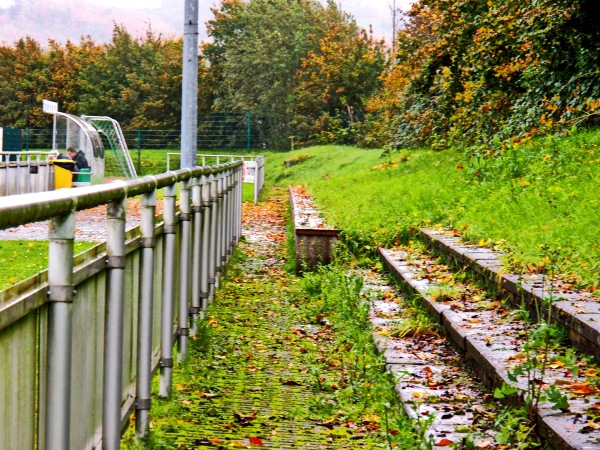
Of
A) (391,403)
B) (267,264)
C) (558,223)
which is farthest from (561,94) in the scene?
(391,403)

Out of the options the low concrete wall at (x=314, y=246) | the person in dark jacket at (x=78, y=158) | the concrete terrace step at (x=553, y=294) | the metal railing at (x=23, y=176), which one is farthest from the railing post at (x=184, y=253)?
the person in dark jacket at (x=78, y=158)

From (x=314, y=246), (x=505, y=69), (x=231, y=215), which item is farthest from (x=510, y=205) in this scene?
Answer: (x=505, y=69)

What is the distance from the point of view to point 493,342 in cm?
526

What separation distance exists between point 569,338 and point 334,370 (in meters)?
1.70

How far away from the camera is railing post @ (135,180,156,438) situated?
168 inches

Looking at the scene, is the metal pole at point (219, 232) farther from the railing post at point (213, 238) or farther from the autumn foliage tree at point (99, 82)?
the autumn foliage tree at point (99, 82)

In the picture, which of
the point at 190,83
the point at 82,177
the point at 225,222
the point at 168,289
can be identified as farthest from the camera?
the point at 82,177

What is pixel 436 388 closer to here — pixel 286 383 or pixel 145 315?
pixel 286 383

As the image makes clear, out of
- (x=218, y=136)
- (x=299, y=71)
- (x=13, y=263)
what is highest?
(x=299, y=71)

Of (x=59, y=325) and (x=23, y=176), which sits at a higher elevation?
(x=59, y=325)

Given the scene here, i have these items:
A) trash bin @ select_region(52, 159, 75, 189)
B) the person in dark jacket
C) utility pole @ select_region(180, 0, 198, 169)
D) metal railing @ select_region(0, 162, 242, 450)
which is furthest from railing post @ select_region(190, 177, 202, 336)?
the person in dark jacket

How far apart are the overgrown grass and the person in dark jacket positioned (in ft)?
43.4

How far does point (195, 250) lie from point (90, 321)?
3572mm

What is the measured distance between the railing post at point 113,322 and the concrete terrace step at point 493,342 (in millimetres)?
1747
